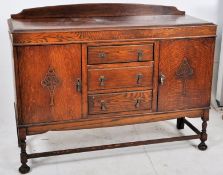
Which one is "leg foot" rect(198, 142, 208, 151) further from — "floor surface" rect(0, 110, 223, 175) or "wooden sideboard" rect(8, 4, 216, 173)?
"wooden sideboard" rect(8, 4, 216, 173)

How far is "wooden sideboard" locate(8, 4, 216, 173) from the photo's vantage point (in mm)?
2654

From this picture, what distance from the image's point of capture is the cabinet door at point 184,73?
2885 mm

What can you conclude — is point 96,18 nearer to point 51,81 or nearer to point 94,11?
point 94,11

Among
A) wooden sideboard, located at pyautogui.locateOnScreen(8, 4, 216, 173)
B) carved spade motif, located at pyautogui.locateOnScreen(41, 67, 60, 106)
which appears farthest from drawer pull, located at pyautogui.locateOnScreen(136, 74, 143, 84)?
carved spade motif, located at pyautogui.locateOnScreen(41, 67, 60, 106)

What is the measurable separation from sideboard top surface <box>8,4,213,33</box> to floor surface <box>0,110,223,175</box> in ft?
3.29

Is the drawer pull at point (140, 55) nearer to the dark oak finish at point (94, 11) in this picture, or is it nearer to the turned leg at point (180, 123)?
the dark oak finish at point (94, 11)

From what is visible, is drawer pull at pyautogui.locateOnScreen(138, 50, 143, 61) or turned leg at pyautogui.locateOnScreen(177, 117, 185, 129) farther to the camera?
turned leg at pyautogui.locateOnScreen(177, 117, 185, 129)

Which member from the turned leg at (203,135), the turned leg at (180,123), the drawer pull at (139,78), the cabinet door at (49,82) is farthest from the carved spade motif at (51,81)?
the turned leg at (180,123)

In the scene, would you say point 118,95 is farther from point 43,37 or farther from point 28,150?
point 28,150

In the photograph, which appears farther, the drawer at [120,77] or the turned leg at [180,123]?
the turned leg at [180,123]

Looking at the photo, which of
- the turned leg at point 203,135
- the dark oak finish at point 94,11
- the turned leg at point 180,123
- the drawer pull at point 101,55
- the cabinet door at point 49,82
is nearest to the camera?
the cabinet door at point 49,82

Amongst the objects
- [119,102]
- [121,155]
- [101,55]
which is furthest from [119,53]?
[121,155]

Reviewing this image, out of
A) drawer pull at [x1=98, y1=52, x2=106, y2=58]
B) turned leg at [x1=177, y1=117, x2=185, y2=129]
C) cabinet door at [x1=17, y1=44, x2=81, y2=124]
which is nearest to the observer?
cabinet door at [x1=17, y1=44, x2=81, y2=124]

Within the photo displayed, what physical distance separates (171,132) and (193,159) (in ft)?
1.61
